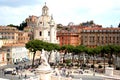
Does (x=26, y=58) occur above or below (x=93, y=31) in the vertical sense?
below

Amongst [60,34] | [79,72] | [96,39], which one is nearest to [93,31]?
[96,39]

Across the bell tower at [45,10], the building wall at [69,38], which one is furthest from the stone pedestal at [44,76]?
the building wall at [69,38]

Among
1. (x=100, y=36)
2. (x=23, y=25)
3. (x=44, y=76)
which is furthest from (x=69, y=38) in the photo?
(x=44, y=76)

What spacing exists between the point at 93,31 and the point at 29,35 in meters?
29.8

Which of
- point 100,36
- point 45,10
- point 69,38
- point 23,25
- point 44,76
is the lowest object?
point 44,76

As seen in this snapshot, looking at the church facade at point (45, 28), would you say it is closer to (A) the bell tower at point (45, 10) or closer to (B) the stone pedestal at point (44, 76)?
(A) the bell tower at point (45, 10)

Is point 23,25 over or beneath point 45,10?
over

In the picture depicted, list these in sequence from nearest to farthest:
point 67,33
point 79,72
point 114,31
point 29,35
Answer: point 79,72 → point 114,31 → point 67,33 → point 29,35

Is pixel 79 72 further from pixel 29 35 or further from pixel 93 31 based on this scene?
pixel 29 35

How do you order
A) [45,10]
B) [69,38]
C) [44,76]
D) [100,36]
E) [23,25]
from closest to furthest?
1. [44,76]
2. [45,10]
3. [100,36]
4. [69,38]
5. [23,25]

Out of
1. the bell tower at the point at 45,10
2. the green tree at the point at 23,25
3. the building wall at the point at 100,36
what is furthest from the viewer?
the green tree at the point at 23,25

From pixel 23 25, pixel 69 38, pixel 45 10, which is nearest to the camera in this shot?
pixel 45 10

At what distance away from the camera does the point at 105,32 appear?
121 meters

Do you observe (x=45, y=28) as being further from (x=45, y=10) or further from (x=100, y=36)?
(x=100, y=36)
